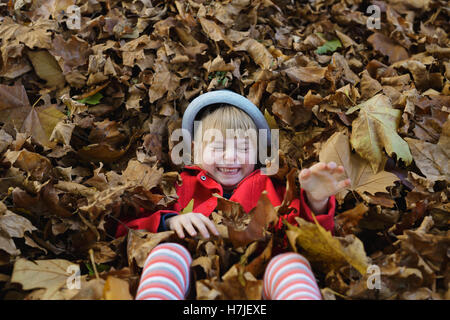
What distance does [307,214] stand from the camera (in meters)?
1.55

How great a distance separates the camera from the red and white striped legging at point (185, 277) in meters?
1.28

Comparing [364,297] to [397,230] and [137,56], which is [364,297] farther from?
[137,56]

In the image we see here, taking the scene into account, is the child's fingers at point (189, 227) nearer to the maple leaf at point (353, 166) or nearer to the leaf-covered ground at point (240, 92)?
the leaf-covered ground at point (240, 92)

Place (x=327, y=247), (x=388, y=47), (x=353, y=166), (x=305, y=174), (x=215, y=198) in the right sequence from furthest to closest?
(x=388, y=47)
(x=215, y=198)
(x=353, y=166)
(x=305, y=174)
(x=327, y=247)

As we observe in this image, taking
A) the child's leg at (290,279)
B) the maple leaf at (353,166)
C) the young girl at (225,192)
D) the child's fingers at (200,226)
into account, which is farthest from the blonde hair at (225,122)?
the child's leg at (290,279)

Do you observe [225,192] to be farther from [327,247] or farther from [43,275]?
[43,275]

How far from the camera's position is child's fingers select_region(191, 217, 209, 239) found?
1530 millimetres

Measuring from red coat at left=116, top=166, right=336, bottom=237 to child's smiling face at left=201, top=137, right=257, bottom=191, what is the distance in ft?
0.12

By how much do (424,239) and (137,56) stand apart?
64.1 inches

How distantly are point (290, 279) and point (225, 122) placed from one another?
3.05ft

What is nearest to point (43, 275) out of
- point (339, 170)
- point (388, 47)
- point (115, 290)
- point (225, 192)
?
point (115, 290)

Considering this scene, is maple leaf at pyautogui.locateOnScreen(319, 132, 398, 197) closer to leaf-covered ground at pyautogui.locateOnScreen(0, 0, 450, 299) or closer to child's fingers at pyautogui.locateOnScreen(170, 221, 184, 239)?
leaf-covered ground at pyautogui.locateOnScreen(0, 0, 450, 299)
